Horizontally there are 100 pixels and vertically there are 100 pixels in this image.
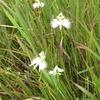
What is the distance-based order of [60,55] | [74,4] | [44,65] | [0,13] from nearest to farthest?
[44,65]
[60,55]
[74,4]
[0,13]

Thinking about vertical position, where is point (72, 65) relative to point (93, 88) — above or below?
above

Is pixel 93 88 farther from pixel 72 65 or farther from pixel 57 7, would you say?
pixel 57 7

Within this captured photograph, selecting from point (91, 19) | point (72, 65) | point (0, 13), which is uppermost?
point (0, 13)

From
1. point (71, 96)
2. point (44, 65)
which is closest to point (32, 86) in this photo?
point (71, 96)

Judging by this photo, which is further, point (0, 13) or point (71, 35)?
point (0, 13)

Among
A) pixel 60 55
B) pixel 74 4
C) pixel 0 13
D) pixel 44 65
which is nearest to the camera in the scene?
pixel 44 65

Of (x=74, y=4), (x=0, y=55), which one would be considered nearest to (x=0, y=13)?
(x=0, y=55)
